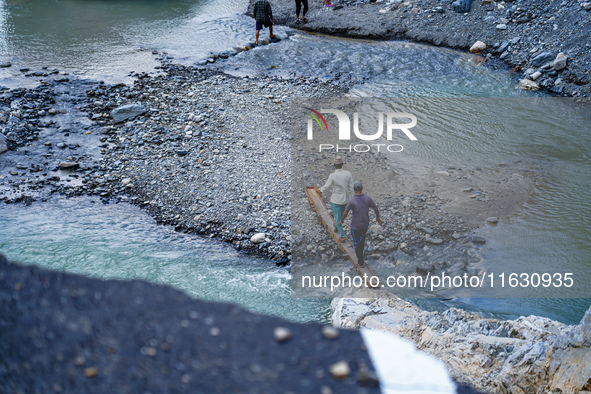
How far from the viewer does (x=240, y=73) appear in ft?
42.1

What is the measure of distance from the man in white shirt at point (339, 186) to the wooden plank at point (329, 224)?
11.1 inches

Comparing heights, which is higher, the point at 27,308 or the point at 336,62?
the point at 336,62

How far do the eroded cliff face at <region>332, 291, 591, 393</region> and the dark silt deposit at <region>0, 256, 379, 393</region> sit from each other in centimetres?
239

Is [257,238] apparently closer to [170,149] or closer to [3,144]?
[170,149]

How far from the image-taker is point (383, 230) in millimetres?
7191

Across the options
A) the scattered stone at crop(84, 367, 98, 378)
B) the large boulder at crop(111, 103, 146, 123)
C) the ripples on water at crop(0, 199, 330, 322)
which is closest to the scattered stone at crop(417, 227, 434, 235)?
the ripples on water at crop(0, 199, 330, 322)

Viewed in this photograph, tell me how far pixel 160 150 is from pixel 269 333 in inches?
297

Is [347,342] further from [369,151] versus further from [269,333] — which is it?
[369,151]

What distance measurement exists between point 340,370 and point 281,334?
1.18 ft

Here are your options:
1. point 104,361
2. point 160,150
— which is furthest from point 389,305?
point 160,150

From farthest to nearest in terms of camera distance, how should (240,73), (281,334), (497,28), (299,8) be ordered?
(299,8), (497,28), (240,73), (281,334)

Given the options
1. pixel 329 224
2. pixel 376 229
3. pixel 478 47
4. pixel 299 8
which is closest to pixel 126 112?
pixel 329 224

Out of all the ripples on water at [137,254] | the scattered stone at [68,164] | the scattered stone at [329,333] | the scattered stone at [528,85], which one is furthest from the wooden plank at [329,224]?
the scattered stone at [528,85]

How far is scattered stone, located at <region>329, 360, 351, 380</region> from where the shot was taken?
2150 millimetres
